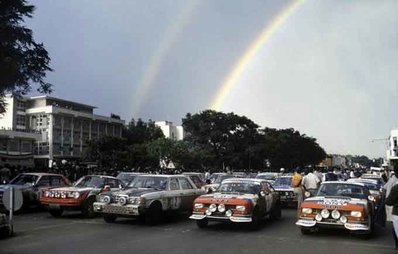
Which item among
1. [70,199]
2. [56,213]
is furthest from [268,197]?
[56,213]

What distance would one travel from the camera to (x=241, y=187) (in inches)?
603

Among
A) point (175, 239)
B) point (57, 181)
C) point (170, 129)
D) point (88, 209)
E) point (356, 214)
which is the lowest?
point (175, 239)

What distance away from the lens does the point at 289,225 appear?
15773 mm

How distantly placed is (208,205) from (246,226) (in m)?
1.66

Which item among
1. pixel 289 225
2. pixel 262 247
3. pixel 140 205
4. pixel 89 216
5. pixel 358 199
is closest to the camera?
pixel 262 247

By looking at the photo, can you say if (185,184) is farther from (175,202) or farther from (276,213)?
(276,213)

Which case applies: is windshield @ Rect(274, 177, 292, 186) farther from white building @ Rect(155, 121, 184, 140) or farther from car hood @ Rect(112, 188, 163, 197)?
white building @ Rect(155, 121, 184, 140)

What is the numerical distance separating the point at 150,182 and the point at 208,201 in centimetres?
285

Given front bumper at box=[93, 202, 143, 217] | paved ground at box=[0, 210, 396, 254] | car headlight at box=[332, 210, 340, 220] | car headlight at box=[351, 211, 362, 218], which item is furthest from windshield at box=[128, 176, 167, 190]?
car headlight at box=[351, 211, 362, 218]

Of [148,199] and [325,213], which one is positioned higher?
[148,199]

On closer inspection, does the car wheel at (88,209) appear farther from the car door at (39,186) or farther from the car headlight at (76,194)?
the car door at (39,186)

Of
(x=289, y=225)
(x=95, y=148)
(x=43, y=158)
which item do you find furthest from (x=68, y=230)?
(x=43, y=158)

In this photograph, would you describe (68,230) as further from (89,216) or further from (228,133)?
(228,133)

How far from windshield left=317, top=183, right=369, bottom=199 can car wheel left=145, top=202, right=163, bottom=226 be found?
15.3ft
